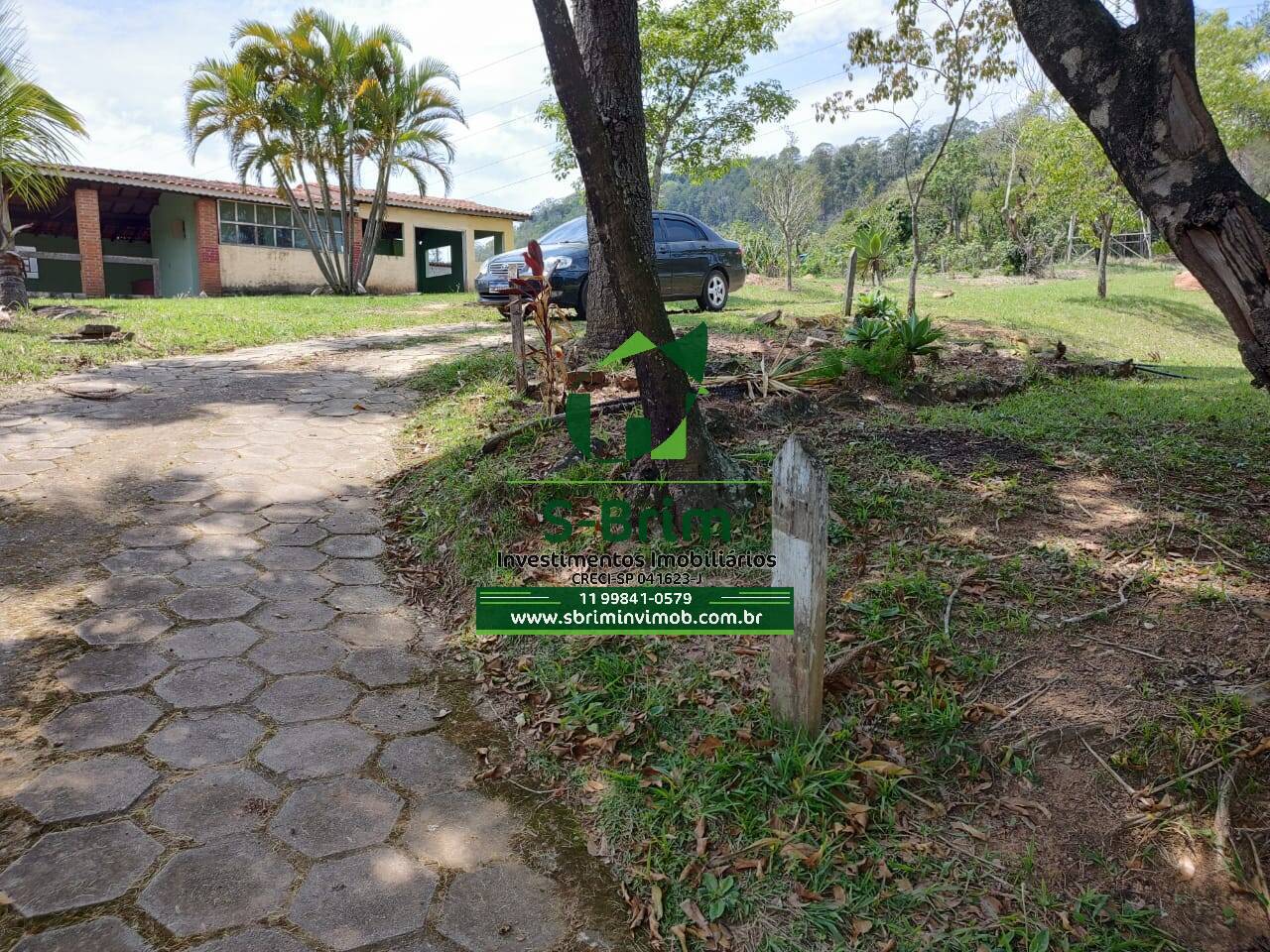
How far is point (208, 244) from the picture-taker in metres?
19.4

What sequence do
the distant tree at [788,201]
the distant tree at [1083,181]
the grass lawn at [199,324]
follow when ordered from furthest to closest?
the distant tree at [788,201]
the distant tree at [1083,181]
the grass lawn at [199,324]

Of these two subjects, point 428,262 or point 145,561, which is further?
→ point 428,262

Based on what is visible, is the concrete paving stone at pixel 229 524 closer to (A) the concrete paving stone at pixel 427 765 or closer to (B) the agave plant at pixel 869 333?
(A) the concrete paving stone at pixel 427 765

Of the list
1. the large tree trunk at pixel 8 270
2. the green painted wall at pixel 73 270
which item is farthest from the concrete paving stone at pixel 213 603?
the green painted wall at pixel 73 270

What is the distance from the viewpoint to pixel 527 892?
2061 mm

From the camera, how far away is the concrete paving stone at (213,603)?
3230mm

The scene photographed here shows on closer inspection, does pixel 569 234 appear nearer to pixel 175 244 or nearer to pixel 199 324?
pixel 199 324

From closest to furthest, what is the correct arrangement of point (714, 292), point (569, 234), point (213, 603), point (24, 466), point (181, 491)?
1. point (213, 603)
2. point (181, 491)
3. point (24, 466)
4. point (569, 234)
5. point (714, 292)

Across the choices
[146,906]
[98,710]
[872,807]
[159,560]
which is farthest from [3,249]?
[872,807]

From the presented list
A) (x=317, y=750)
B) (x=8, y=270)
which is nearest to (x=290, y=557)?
(x=317, y=750)

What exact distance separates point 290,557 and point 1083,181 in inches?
663

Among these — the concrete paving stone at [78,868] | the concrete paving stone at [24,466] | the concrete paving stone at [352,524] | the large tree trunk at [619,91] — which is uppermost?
the large tree trunk at [619,91]

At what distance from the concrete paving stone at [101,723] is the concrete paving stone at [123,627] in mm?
389

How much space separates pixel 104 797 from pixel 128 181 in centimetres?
1975
